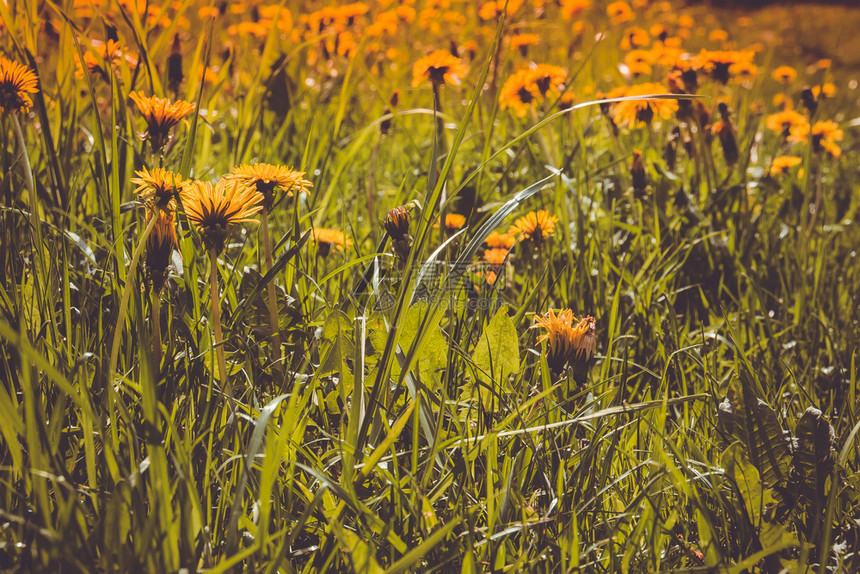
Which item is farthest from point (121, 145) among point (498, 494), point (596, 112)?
point (596, 112)

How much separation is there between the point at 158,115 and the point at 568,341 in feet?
2.21

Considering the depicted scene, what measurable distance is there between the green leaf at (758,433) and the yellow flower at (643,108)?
0.93 meters

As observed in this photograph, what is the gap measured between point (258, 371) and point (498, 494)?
406mm

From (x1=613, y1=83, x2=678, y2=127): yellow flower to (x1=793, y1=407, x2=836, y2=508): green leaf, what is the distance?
37.4 inches

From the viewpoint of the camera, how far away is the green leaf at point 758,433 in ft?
2.62

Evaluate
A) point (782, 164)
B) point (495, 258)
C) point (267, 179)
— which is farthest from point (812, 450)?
point (782, 164)

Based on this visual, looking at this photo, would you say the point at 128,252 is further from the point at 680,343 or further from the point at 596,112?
the point at 596,112

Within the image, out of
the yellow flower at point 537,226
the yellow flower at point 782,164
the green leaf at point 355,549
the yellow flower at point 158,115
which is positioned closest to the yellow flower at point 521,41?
the yellow flower at point 782,164

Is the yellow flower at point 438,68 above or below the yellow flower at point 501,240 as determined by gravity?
above

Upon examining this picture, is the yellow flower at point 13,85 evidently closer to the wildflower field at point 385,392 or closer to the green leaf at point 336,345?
the wildflower field at point 385,392

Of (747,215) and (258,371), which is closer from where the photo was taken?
(258,371)

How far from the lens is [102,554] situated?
23.3 inches

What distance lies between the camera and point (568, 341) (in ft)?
2.76

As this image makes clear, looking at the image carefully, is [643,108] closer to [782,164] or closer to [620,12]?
[782,164]
